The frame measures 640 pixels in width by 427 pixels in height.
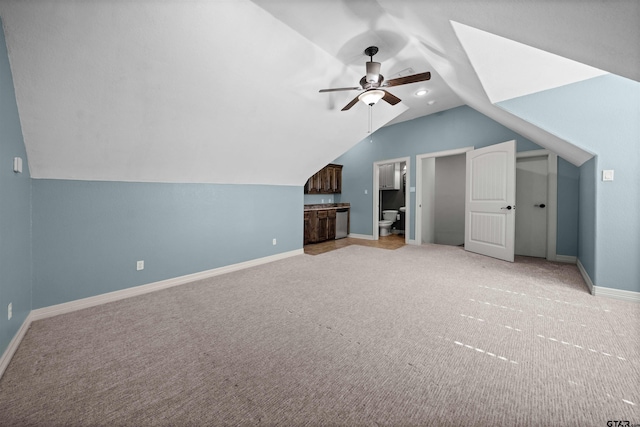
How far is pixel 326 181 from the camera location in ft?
21.5

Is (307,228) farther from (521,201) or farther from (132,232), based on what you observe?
(521,201)

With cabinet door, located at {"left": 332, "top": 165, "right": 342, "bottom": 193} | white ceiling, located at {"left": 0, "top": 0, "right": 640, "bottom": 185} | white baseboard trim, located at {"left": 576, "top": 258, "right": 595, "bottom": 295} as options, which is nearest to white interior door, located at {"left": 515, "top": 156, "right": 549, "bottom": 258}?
white baseboard trim, located at {"left": 576, "top": 258, "right": 595, "bottom": 295}

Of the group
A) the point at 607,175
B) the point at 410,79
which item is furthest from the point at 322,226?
the point at 607,175

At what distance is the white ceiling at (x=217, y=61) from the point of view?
1.33m

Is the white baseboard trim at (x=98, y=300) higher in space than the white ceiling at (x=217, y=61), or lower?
lower

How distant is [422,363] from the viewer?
1.54m

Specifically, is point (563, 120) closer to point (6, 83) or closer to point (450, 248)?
point (450, 248)

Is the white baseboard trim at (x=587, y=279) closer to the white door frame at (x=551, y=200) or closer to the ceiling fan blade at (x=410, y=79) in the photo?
the white door frame at (x=551, y=200)

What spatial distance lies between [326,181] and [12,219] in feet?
17.9

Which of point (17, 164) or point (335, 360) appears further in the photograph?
point (17, 164)

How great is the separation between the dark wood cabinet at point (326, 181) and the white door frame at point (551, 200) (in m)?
4.17

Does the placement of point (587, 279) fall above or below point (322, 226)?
below

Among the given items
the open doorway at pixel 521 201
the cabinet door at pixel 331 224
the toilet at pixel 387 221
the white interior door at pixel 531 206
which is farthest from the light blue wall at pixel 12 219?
the white interior door at pixel 531 206

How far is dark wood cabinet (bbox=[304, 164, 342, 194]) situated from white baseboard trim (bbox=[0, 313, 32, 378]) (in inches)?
196
